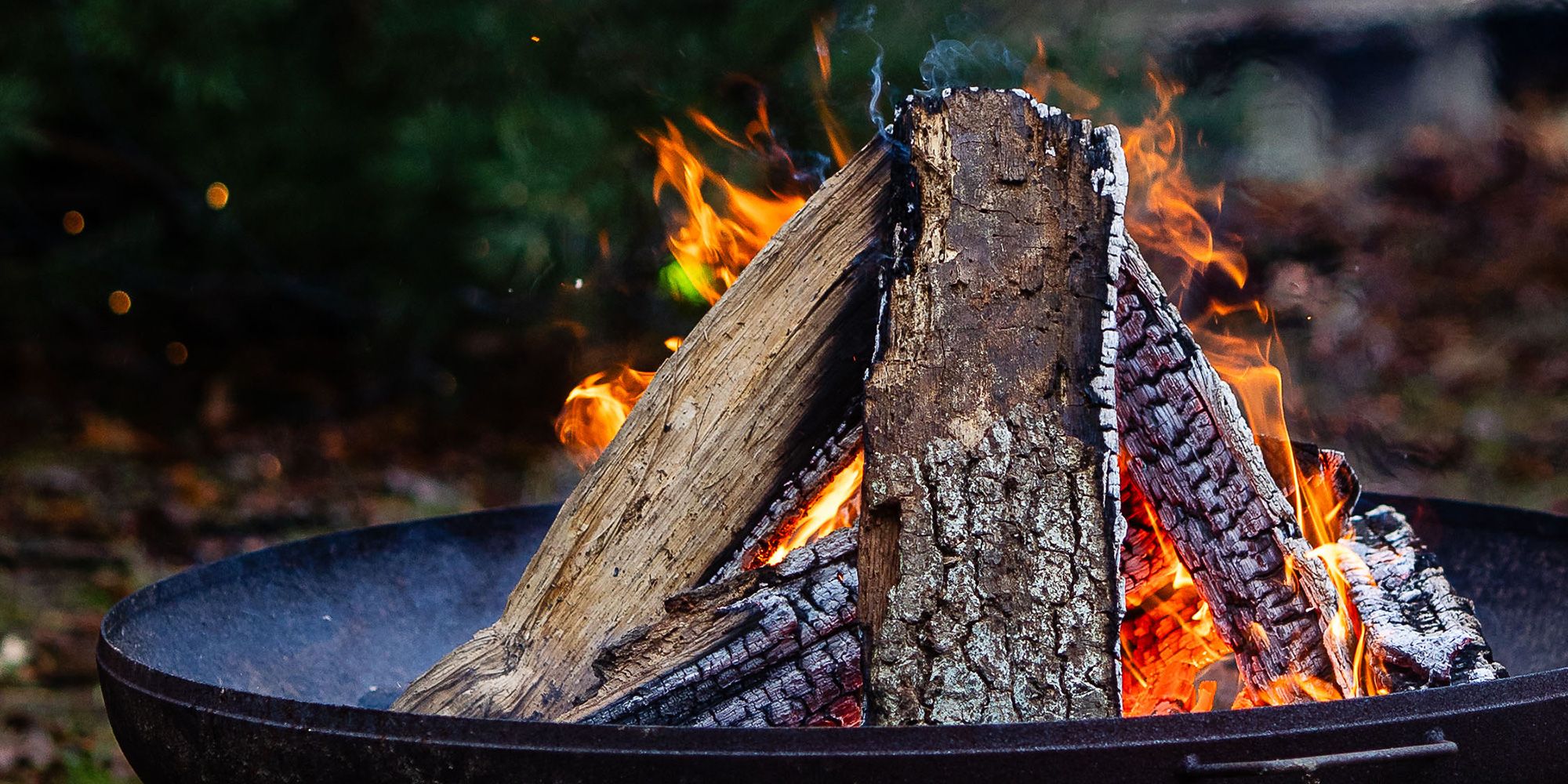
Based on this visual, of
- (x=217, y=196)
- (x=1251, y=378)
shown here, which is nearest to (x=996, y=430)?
(x=1251, y=378)

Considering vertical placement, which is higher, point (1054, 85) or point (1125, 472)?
point (1054, 85)

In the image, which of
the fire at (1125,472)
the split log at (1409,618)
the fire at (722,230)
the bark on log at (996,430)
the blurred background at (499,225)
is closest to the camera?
the bark on log at (996,430)

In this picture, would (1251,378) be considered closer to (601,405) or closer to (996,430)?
(996,430)

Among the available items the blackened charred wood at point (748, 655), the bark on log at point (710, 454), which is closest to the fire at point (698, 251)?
the bark on log at point (710, 454)

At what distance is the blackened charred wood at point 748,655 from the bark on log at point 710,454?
0.26ft

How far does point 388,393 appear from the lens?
174 inches

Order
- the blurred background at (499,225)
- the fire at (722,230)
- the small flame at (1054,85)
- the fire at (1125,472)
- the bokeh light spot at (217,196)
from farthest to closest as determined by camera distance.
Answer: the bokeh light spot at (217,196)
the blurred background at (499,225)
the small flame at (1054,85)
the fire at (722,230)
the fire at (1125,472)

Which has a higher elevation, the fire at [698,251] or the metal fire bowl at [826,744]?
the fire at [698,251]

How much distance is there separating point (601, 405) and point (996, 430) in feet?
2.42

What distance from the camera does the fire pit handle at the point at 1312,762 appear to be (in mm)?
883

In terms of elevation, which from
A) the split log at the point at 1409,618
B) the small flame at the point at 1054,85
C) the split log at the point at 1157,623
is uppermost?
the small flame at the point at 1054,85

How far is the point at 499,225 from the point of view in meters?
3.06

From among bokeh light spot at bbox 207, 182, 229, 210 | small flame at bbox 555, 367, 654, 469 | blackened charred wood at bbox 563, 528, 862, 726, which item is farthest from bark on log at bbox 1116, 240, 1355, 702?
bokeh light spot at bbox 207, 182, 229, 210

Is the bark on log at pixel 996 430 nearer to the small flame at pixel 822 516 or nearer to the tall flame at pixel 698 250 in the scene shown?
the small flame at pixel 822 516
